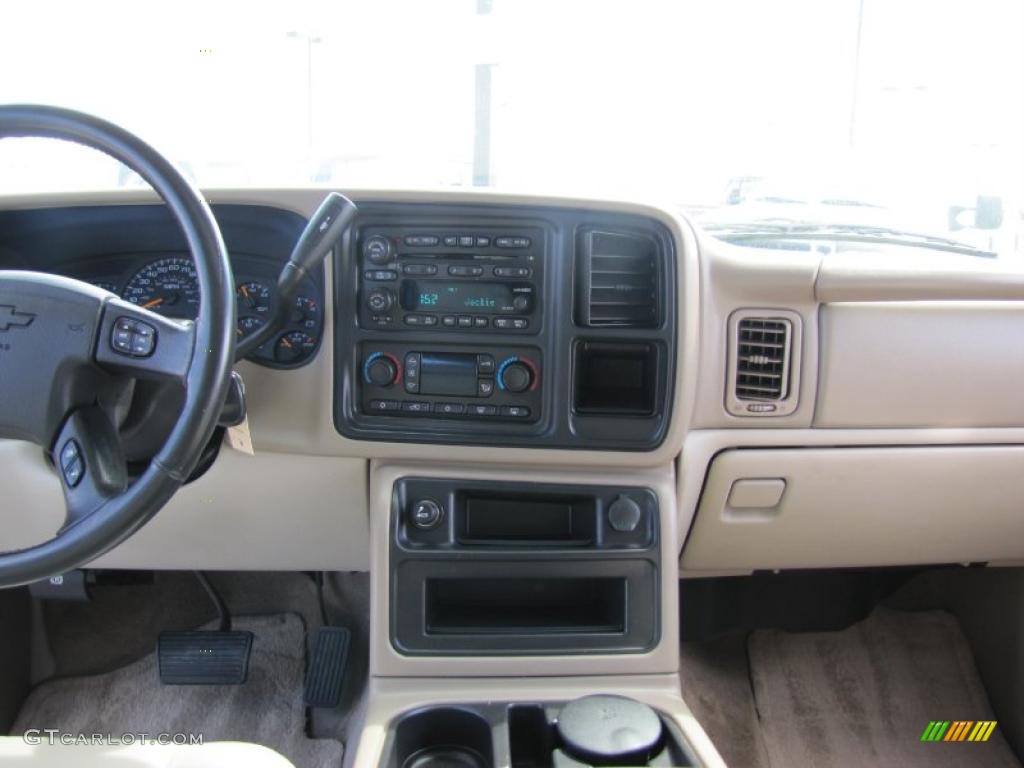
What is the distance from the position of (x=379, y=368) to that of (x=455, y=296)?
0.19 meters

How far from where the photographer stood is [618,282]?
159 cm

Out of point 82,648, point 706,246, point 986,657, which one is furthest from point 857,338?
point 82,648

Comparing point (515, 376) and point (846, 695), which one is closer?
point (515, 376)

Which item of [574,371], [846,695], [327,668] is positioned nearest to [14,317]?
[574,371]

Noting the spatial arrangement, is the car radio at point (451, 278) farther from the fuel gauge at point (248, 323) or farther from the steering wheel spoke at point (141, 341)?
the steering wheel spoke at point (141, 341)

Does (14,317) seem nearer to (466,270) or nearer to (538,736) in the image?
(466,270)

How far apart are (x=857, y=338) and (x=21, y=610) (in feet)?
6.57

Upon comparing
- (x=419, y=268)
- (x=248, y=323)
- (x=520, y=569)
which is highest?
(x=419, y=268)

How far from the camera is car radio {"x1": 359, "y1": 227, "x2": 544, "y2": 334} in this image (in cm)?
155

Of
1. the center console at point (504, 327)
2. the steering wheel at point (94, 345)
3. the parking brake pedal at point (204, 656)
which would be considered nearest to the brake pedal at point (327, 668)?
the parking brake pedal at point (204, 656)

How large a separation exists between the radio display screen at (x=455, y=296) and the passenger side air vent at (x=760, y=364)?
45cm

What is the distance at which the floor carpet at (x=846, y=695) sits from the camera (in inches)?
83.1

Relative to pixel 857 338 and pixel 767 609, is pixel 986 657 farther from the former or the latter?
pixel 857 338

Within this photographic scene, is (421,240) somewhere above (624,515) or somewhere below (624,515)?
above
